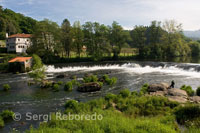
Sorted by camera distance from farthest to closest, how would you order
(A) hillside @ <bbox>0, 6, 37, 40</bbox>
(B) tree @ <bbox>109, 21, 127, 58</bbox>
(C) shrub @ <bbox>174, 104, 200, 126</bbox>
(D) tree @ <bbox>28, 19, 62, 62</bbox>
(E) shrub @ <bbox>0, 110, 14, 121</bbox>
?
(A) hillside @ <bbox>0, 6, 37, 40</bbox>
(B) tree @ <bbox>109, 21, 127, 58</bbox>
(D) tree @ <bbox>28, 19, 62, 62</bbox>
(E) shrub @ <bbox>0, 110, 14, 121</bbox>
(C) shrub @ <bbox>174, 104, 200, 126</bbox>

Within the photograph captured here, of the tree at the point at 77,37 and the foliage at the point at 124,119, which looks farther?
the tree at the point at 77,37

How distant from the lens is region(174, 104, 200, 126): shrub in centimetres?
1140

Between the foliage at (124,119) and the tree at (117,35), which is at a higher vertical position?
the tree at (117,35)

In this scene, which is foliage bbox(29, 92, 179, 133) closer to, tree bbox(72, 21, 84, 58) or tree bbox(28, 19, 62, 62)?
tree bbox(28, 19, 62, 62)

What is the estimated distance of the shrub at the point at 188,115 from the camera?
11.4m

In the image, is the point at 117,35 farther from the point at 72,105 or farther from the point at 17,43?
the point at 72,105

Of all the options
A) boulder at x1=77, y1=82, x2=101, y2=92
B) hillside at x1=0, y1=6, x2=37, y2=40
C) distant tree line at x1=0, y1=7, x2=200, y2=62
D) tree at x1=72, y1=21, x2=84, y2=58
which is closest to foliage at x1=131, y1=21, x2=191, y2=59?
distant tree line at x1=0, y1=7, x2=200, y2=62

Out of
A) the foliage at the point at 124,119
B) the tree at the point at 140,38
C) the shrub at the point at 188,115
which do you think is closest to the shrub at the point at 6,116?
the foliage at the point at 124,119

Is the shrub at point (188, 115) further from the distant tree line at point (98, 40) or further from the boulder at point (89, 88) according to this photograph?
the distant tree line at point (98, 40)

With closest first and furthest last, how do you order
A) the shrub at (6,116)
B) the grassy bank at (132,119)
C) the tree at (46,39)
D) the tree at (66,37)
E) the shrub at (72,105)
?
1. the grassy bank at (132,119)
2. the shrub at (6,116)
3. the shrub at (72,105)
4. the tree at (46,39)
5. the tree at (66,37)

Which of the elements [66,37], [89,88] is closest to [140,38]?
[66,37]

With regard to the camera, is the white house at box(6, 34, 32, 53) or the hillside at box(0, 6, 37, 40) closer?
the white house at box(6, 34, 32, 53)

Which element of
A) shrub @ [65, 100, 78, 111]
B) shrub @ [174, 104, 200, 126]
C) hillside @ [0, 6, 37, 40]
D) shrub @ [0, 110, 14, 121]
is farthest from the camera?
hillside @ [0, 6, 37, 40]

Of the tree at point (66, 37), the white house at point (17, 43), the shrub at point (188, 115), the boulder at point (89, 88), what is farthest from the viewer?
the white house at point (17, 43)
